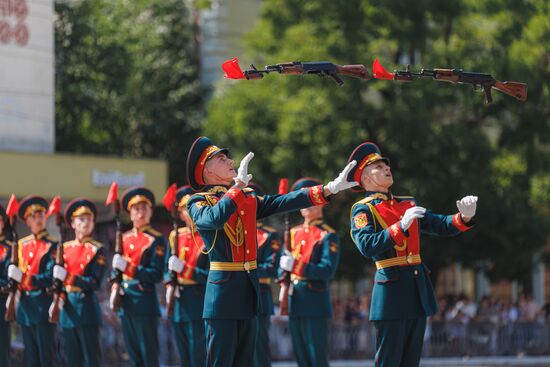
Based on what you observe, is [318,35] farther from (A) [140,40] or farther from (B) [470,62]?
(A) [140,40]

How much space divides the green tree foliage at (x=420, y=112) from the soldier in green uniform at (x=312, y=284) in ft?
38.7

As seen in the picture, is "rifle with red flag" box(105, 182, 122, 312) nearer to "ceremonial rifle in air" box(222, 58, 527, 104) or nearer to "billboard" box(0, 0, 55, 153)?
"ceremonial rifle in air" box(222, 58, 527, 104)

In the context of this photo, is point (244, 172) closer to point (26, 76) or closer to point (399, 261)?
point (399, 261)

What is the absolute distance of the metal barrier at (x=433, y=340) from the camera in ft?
69.6

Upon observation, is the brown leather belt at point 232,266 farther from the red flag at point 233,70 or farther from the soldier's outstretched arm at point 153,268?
the soldier's outstretched arm at point 153,268

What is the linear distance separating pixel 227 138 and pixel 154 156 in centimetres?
487

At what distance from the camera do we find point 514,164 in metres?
27.6

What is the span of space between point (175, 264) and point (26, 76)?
40.3 ft

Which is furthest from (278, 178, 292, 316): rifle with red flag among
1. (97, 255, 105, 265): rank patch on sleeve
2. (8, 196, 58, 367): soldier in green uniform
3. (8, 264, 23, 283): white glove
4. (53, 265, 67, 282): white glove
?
(8, 264, 23, 283): white glove

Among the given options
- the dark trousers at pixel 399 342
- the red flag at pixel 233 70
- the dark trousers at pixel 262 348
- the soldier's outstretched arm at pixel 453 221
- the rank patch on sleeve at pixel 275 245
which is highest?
the red flag at pixel 233 70

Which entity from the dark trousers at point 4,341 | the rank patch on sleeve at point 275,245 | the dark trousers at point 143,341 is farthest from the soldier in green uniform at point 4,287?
the rank patch on sleeve at point 275,245

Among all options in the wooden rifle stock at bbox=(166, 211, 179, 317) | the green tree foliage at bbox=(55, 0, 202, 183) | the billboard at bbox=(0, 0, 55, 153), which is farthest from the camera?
the green tree foliage at bbox=(55, 0, 202, 183)

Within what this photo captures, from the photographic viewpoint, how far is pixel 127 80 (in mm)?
30688

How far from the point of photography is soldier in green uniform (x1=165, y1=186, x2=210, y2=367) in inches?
535
